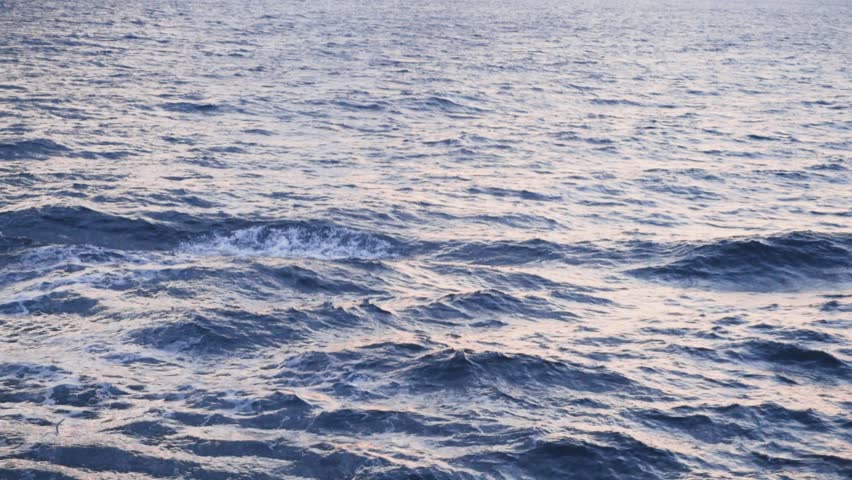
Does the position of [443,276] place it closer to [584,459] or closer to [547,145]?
[584,459]

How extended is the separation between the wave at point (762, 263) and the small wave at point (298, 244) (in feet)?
20.9

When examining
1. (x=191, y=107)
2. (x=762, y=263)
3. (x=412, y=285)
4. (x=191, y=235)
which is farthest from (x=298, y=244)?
(x=191, y=107)

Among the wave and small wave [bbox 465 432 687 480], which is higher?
the wave

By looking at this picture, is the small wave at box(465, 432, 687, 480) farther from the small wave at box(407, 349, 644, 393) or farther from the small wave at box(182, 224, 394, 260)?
the small wave at box(182, 224, 394, 260)

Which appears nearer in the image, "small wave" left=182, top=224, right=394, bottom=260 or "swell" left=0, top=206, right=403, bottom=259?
"swell" left=0, top=206, right=403, bottom=259

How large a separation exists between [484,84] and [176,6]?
191 ft

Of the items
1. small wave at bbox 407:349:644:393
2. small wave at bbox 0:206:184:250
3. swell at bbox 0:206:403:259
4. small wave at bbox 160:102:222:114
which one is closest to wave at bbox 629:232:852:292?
small wave at bbox 407:349:644:393

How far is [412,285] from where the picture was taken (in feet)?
65.8

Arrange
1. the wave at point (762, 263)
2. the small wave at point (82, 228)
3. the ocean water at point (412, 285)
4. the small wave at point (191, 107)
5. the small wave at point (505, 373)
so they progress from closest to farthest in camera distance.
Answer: the ocean water at point (412, 285)
the small wave at point (505, 373)
the wave at point (762, 263)
the small wave at point (82, 228)
the small wave at point (191, 107)

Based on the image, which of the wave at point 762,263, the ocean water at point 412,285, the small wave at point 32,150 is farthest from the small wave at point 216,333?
the small wave at point 32,150

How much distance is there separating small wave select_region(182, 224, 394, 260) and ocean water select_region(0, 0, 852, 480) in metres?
0.08

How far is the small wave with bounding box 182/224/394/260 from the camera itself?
21.6 m

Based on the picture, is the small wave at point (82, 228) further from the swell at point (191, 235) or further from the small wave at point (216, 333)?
the small wave at point (216, 333)

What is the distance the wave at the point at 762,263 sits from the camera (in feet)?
68.9
